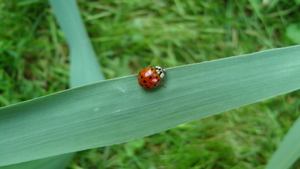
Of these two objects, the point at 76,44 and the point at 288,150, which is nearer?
the point at 288,150

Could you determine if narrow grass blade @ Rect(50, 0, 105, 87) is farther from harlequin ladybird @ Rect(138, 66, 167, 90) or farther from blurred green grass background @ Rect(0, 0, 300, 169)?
blurred green grass background @ Rect(0, 0, 300, 169)

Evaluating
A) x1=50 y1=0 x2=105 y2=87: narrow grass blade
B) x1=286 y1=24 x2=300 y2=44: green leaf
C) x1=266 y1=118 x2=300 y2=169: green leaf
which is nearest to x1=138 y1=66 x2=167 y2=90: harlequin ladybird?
x1=50 y1=0 x2=105 y2=87: narrow grass blade

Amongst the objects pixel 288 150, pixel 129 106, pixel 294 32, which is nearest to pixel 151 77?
pixel 129 106

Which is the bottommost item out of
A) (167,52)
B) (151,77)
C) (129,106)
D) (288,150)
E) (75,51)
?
(288,150)

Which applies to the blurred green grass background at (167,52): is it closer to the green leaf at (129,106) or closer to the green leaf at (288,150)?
the green leaf at (288,150)

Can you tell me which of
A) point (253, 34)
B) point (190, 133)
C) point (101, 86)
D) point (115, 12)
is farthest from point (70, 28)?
point (253, 34)

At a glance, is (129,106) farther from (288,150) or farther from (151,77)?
(288,150)
